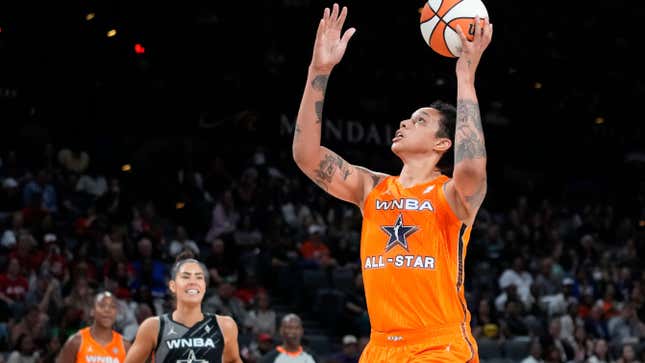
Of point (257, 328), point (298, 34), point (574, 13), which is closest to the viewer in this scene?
point (257, 328)

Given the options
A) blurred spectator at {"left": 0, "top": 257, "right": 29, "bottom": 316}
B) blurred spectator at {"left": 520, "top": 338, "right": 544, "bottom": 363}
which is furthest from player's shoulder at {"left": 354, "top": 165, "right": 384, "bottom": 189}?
blurred spectator at {"left": 520, "top": 338, "right": 544, "bottom": 363}

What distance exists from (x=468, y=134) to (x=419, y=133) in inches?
19.0

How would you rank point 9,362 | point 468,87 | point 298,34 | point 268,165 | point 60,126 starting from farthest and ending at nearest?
point 298,34
point 268,165
point 60,126
point 9,362
point 468,87

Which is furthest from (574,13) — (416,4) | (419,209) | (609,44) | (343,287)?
(419,209)

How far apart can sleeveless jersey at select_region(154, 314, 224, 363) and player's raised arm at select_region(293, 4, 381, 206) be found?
8.98 ft

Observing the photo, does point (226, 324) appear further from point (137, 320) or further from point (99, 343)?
point (137, 320)

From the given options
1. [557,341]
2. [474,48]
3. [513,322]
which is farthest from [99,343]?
[557,341]

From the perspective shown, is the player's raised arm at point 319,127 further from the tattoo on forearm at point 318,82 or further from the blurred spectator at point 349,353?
the blurred spectator at point 349,353

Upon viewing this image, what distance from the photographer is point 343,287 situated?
1620cm

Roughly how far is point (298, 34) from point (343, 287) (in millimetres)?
6540

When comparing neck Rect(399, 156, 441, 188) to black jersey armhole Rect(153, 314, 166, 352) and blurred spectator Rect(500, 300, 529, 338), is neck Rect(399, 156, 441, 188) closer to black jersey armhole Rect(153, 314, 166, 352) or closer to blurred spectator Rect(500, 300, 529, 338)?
black jersey armhole Rect(153, 314, 166, 352)

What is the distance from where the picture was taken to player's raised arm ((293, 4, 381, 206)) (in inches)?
198

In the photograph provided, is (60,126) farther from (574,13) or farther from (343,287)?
(574,13)

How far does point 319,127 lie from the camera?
5.12 meters
